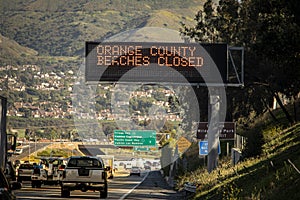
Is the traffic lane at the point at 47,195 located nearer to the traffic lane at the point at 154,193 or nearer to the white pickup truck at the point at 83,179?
the white pickup truck at the point at 83,179

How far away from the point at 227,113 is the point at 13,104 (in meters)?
98.0

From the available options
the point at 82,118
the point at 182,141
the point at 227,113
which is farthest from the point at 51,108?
the point at 182,141

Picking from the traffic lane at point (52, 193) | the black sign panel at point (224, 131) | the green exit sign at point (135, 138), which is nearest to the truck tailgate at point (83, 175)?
the traffic lane at point (52, 193)

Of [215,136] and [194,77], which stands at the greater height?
[194,77]

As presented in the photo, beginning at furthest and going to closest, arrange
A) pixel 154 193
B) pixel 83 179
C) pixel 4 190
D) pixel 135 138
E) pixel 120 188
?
1. pixel 135 138
2. pixel 120 188
3. pixel 154 193
4. pixel 83 179
5. pixel 4 190

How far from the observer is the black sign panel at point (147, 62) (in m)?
34.6

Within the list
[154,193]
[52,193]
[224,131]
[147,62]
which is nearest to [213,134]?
[224,131]

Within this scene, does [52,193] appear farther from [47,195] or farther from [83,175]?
[83,175]

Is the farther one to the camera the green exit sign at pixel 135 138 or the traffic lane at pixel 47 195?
the green exit sign at pixel 135 138

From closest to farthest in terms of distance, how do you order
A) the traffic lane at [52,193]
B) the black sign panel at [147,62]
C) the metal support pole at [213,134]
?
the traffic lane at [52,193] < the black sign panel at [147,62] < the metal support pole at [213,134]

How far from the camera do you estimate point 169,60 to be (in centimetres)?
3469

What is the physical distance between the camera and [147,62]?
34.7 meters

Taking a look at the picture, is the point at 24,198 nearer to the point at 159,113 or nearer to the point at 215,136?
the point at 215,136

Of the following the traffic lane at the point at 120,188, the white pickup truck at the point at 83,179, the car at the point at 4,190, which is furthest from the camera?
the traffic lane at the point at 120,188
